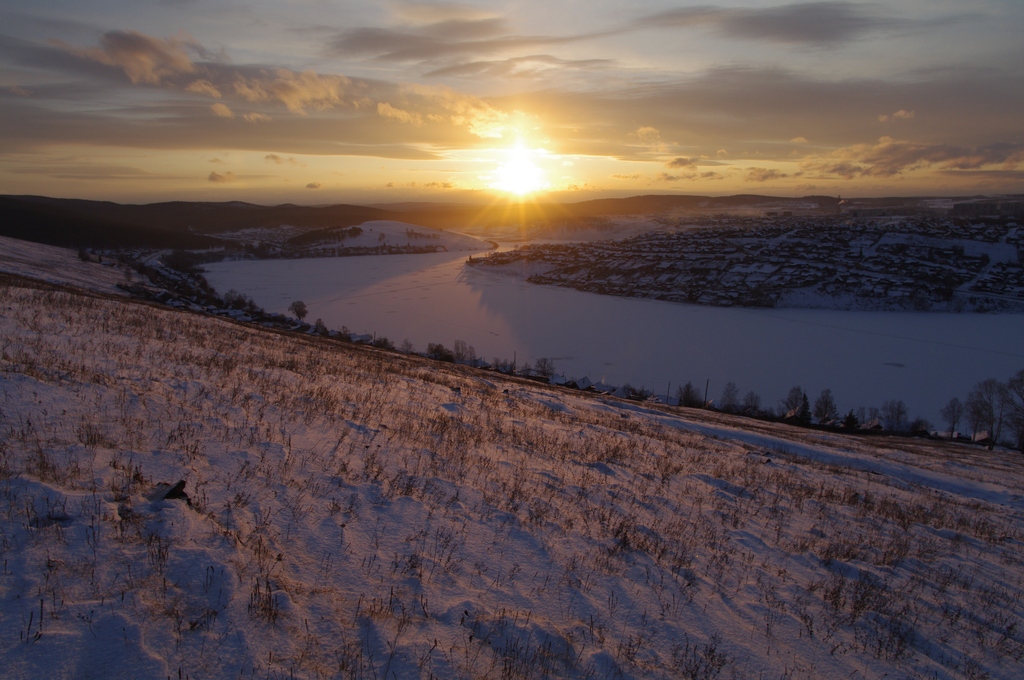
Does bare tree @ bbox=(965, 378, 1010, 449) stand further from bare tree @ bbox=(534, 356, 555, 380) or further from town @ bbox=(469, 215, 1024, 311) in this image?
town @ bbox=(469, 215, 1024, 311)

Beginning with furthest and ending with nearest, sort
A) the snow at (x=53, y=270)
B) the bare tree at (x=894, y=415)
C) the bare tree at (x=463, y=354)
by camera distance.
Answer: the bare tree at (x=463, y=354) → the snow at (x=53, y=270) → the bare tree at (x=894, y=415)

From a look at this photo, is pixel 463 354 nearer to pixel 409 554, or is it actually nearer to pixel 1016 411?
pixel 409 554

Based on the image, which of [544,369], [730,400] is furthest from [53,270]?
[730,400]

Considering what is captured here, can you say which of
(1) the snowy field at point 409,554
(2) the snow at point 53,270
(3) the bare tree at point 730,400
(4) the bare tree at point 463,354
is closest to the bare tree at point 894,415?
(3) the bare tree at point 730,400

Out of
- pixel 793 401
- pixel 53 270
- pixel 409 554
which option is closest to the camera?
pixel 409 554

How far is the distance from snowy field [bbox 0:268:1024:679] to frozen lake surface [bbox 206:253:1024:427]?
1433 inches

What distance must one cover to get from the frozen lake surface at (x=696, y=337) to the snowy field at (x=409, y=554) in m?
36.4

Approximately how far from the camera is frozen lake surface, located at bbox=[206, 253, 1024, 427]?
4678 cm

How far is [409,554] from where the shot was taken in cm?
527

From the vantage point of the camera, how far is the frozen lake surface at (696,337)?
46781 millimetres

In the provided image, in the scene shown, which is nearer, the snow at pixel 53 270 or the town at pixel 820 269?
the snow at pixel 53 270

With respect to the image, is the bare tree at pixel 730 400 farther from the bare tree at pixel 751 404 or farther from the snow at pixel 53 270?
the snow at pixel 53 270

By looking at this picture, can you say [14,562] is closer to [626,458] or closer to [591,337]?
[626,458]

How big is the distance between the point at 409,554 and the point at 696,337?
2446 inches
